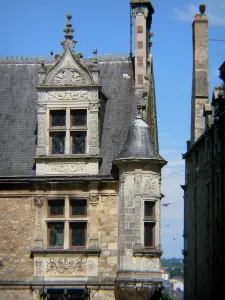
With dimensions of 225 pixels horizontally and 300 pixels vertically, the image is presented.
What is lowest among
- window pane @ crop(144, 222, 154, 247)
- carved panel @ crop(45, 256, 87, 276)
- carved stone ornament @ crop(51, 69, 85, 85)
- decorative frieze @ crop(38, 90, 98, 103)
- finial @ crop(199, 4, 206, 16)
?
carved panel @ crop(45, 256, 87, 276)

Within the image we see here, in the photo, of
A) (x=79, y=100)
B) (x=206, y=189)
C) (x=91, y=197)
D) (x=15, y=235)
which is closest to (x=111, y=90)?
(x=79, y=100)

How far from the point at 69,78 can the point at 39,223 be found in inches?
222

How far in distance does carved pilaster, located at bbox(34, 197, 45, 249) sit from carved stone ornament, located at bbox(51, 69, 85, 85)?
4.51m

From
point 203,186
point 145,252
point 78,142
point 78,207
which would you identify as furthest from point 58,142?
point 203,186

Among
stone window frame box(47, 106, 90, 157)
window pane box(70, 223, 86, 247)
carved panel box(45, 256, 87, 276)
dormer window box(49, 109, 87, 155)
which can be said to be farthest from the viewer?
dormer window box(49, 109, 87, 155)

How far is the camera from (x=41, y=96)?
27.7m

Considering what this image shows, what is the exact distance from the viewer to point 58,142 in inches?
1085

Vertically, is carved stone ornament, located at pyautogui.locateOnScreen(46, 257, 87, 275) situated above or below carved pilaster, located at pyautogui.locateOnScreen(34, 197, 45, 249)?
below

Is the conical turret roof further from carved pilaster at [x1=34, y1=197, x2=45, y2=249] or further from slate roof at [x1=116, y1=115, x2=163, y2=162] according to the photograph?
carved pilaster at [x1=34, y1=197, x2=45, y2=249]

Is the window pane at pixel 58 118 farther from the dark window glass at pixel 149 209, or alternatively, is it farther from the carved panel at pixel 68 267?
the carved panel at pixel 68 267

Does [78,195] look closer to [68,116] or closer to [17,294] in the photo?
[68,116]

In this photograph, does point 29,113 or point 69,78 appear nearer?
point 69,78

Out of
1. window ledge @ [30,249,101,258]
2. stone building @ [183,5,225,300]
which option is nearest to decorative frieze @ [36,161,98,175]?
window ledge @ [30,249,101,258]

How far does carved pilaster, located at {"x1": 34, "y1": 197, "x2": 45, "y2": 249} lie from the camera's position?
26.5 m
